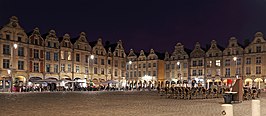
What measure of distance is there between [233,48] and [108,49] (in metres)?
28.9

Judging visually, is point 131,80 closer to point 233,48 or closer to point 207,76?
point 207,76

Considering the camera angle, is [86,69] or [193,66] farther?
Result: [193,66]

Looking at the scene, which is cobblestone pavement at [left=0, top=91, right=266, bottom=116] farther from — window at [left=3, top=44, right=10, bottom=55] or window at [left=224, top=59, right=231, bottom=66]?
window at [left=224, top=59, right=231, bottom=66]

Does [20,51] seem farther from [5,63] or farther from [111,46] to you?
[111,46]

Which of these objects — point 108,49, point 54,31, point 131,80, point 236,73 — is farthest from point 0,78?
point 236,73

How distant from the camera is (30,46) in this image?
199 ft

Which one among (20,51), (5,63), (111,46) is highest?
(111,46)

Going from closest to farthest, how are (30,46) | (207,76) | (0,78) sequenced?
(0,78) < (30,46) < (207,76)

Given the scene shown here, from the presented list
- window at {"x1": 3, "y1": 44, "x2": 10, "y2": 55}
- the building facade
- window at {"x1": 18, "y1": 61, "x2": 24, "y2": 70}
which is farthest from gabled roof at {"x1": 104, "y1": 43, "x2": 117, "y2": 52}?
window at {"x1": 3, "y1": 44, "x2": 10, "y2": 55}

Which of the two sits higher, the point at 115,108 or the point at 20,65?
the point at 20,65

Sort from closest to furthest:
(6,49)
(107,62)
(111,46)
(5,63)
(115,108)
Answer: (115,108), (5,63), (6,49), (107,62), (111,46)

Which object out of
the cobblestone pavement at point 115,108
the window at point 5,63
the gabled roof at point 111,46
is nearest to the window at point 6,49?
the window at point 5,63

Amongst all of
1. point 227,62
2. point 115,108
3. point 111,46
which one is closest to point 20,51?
point 111,46

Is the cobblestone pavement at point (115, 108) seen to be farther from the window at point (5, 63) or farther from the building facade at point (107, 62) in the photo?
the window at point (5, 63)
